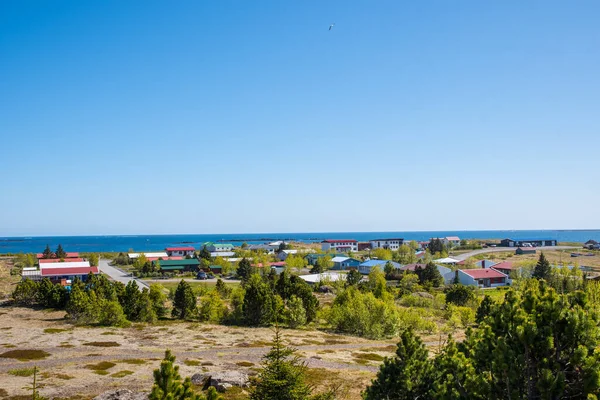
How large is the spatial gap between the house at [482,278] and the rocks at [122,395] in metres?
82.3

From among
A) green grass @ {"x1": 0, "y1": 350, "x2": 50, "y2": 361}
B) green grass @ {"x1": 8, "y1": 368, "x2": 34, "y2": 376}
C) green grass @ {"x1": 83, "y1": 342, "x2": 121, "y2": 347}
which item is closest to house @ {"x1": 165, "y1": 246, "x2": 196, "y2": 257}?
green grass @ {"x1": 83, "y1": 342, "x2": 121, "y2": 347}

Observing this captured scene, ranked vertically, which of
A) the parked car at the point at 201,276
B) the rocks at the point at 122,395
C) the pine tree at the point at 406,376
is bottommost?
the parked car at the point at 201,276

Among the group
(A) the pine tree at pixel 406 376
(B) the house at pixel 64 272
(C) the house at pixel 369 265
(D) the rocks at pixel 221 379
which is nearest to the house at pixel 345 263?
(C) the house at pixel 369 265

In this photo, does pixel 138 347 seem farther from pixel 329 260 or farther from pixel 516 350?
pixel 329 260

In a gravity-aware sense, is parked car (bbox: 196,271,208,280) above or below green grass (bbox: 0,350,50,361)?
below

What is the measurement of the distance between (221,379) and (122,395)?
713 centimetres

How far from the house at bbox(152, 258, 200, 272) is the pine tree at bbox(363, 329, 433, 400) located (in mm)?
110719

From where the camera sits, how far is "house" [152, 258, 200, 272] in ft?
401

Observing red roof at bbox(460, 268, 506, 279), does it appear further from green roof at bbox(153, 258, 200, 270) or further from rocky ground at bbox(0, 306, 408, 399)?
green roof at bbox(153, 258, 200, 270)

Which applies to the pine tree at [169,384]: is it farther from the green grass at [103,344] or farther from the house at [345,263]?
the house at [345,263]

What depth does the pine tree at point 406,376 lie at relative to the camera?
17219mm

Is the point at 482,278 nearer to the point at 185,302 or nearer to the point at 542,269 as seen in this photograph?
the point at 542,269

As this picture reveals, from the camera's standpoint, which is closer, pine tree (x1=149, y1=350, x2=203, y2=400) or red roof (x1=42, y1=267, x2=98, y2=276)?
pine tree (x1=149, y1=350, x2=203, y2=400)

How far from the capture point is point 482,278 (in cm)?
9700
